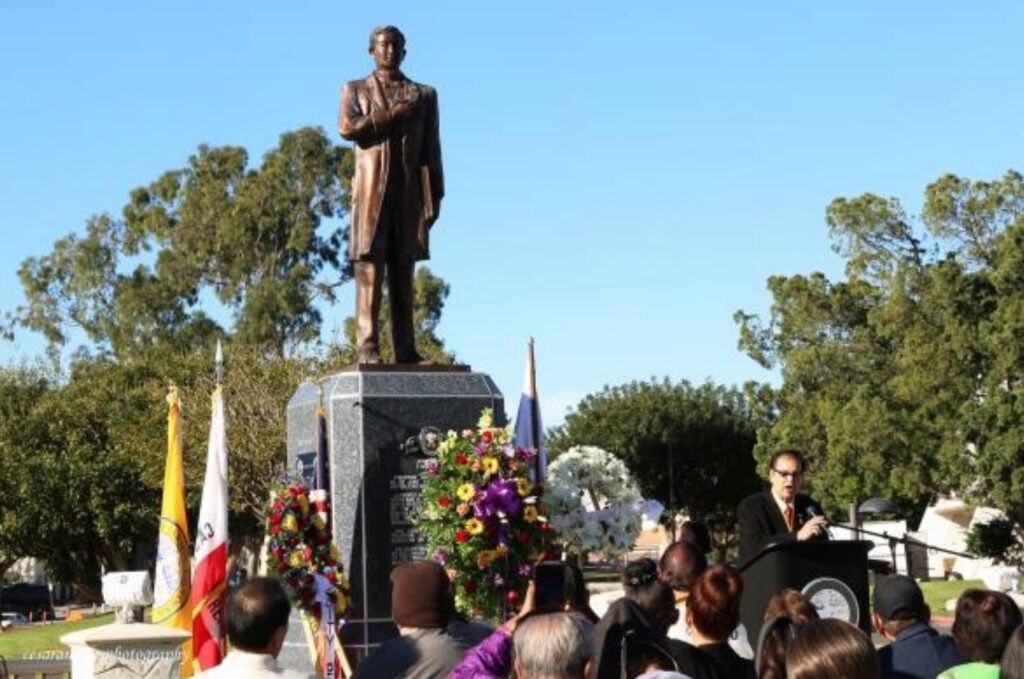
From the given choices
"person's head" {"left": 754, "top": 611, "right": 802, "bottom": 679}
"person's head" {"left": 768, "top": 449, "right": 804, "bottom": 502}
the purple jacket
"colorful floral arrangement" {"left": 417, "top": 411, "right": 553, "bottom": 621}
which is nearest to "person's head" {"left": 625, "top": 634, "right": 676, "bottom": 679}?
"person's head" {"left": 754, "top": 611, "right": 802, "bottom": 679}

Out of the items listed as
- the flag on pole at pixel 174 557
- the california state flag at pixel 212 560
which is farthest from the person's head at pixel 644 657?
the flag on pole at pixel 174 557

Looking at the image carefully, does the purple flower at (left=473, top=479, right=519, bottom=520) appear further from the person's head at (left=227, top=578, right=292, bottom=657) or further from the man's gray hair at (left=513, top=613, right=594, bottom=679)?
the man's gray hair at (left=513, top=613, right=594, bottom=679)

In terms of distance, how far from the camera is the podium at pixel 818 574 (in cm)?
918

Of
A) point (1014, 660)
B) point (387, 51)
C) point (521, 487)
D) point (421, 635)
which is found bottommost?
point (1014, 660)

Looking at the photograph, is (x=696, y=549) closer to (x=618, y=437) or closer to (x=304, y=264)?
(x=304, y=264)

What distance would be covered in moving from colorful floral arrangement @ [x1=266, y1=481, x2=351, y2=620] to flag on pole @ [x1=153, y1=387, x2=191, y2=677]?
8.94ft

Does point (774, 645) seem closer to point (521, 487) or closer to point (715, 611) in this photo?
point (715, 611)

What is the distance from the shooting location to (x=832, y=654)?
4.93 meters

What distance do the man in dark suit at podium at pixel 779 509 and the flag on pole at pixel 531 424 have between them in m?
4.05

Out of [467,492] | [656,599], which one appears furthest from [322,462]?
[656,599]

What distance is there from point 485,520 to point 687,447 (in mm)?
64336

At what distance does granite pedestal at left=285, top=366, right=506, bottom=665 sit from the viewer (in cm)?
1387

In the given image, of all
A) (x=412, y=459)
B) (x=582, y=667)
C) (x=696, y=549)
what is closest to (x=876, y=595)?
(x=696, y=549)

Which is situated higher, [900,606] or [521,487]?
[521,487]
